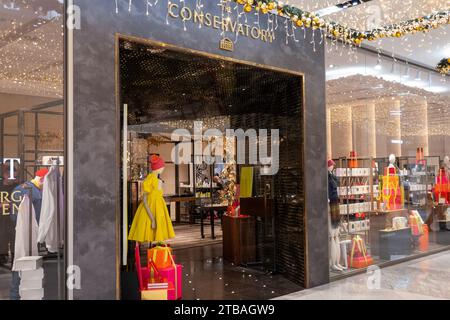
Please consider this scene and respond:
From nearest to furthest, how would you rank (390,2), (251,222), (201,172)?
(390,2)
(251,222)
(201,172)

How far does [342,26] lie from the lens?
522 centimetres

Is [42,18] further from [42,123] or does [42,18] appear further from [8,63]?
[42,123]

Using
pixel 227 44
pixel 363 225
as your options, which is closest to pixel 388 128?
pixel 363 225

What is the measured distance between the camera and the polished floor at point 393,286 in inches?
176

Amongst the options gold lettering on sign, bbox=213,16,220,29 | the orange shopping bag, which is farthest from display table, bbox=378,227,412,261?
gold lettering on sign, bbox=213,16,220,29

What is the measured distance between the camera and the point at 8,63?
3.18 meters

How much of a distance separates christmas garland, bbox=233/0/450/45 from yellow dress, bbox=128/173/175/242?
6.84ft

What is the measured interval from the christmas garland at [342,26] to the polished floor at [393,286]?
298 cm

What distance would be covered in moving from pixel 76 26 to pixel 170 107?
10.3ft

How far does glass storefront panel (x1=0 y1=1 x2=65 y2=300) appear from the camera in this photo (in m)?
3.13

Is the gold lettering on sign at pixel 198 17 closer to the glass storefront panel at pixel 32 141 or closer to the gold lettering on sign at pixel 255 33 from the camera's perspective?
the gold lettering on sign at pixel 255 33

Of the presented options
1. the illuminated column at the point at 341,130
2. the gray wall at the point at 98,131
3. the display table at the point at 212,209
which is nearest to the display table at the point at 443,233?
the illuminated column at the point at 341,130
